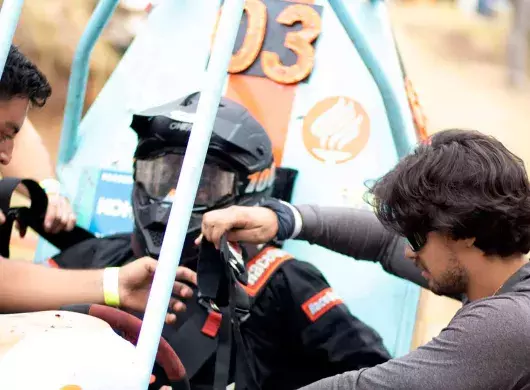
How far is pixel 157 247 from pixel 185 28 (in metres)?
1.18

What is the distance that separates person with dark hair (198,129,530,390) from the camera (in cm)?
167

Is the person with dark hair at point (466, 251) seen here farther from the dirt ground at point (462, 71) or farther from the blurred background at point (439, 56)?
the dirt ground at point (462, 71)

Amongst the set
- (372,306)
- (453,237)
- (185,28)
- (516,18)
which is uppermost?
(516,18)

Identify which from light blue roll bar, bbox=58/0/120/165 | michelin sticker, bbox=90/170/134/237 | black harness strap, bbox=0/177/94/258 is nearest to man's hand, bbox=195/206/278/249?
black harness strap, bbox=0/177/94/258

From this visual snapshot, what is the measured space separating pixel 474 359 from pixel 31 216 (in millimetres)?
1512

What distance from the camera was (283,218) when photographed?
2.46 m

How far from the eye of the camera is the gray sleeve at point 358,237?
2.58 m

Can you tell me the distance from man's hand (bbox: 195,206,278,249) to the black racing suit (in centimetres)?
24

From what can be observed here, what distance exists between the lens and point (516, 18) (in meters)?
15.1

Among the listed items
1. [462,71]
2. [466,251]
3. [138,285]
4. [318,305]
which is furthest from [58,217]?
[462,71]

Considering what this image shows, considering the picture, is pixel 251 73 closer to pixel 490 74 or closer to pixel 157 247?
pixel 157 247

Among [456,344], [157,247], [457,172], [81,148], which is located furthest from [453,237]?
[81,148]

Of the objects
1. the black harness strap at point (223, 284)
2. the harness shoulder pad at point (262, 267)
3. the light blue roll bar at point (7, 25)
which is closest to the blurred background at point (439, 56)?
the harness shoulder pad at point (262, 267)

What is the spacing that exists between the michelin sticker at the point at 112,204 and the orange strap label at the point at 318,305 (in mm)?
831
